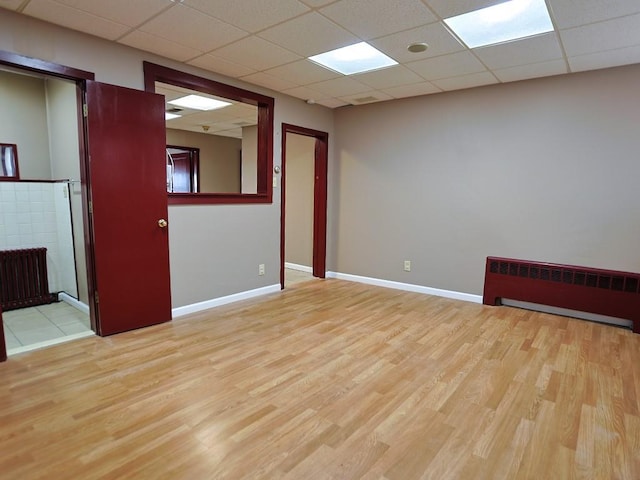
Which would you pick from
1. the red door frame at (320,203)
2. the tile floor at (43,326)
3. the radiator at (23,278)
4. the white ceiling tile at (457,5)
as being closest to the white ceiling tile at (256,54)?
the white ceiling tile at (457,5)

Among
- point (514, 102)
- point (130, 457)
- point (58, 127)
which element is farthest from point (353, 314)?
point (58, 127)

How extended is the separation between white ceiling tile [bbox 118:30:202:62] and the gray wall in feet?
8.41

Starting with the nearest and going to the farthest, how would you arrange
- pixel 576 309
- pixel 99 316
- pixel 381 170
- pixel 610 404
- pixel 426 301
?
pixel 610 404
pixel 99 316
pixel 576 309
pixel 426 301
pixel 381 170

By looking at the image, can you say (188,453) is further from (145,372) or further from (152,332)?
(152,332)

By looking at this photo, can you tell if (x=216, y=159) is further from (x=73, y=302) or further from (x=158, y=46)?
(x=158, y=46)

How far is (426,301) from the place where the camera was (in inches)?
173

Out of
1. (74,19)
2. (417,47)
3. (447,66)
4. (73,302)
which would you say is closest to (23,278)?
(73,302)

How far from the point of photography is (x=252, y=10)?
2439 millimetres

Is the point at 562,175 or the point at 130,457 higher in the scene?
the point at 562,175

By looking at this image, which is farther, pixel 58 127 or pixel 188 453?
pixel 58 127

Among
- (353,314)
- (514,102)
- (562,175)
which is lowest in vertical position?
(353,314)

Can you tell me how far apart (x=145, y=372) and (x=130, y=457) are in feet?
2.87

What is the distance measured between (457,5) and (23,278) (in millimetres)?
4676

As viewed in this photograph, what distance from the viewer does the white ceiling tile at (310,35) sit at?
2604mm
